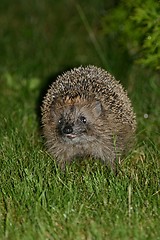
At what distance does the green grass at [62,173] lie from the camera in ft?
11.7

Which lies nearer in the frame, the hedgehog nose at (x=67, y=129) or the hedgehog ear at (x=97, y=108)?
the hedgehog nose at (x=67, y=129)

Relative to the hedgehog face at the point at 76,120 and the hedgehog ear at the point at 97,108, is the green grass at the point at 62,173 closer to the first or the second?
the hedgehog face at the point at 76,120

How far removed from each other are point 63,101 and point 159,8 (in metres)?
1.17

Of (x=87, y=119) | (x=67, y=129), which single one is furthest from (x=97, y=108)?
(x=67, y=129)

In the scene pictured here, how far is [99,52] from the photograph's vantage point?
6.73m

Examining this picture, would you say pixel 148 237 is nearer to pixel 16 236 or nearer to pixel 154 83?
pixel 16 236

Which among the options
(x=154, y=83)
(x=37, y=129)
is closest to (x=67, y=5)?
(x=154, y=83)

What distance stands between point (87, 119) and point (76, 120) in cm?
10

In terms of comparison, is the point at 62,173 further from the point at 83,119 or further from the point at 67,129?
the point at 83,119

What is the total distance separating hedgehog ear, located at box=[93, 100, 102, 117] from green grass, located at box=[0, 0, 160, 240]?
0.34 metres

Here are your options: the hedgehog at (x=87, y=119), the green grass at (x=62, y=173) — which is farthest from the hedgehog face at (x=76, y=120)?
the green grass at (x=62, y=173)

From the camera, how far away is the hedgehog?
445cm

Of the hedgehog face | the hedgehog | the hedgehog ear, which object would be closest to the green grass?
the hedgehog

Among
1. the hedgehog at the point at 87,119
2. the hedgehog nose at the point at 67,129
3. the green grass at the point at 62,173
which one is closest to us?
the green grass at the point at 62,173
